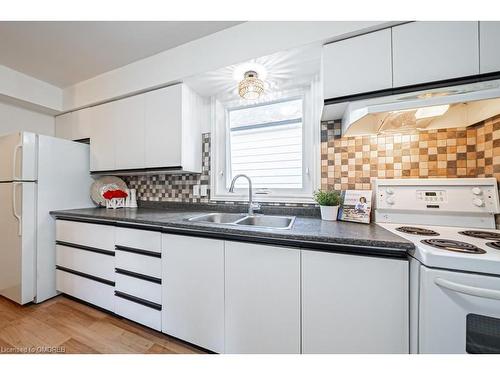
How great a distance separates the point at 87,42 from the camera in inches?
64.4

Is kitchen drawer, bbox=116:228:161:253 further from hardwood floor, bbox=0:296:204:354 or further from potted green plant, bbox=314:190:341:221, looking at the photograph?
potted green plant, bbox=314:190:341:221

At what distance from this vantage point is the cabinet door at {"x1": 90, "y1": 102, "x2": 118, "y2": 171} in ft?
6.84

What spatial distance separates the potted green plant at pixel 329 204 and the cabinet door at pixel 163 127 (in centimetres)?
124

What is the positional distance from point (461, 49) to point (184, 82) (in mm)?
1800

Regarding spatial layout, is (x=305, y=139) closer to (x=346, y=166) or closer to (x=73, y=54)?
(x=346, y=166)

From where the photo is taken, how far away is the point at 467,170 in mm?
1271

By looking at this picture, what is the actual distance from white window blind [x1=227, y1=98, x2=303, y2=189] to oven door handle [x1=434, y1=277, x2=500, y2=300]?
111cm

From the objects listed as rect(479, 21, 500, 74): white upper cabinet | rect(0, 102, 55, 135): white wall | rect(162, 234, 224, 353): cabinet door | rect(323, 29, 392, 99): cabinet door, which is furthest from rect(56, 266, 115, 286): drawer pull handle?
rect(479, 21, 500, 74): white upper cabinet

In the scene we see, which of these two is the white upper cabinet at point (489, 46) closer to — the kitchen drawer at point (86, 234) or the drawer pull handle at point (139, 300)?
the drawer pull handle at point (139, 300)

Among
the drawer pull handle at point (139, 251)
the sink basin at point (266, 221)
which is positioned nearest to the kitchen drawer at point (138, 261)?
the drawer pull handle at point (139, 251)

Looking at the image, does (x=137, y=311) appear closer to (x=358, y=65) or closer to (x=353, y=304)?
(x=353, y=304)

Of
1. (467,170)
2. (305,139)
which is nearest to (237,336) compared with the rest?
(305,139)

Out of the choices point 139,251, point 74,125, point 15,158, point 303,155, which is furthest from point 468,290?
point 74,125

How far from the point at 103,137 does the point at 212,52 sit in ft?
4.87
